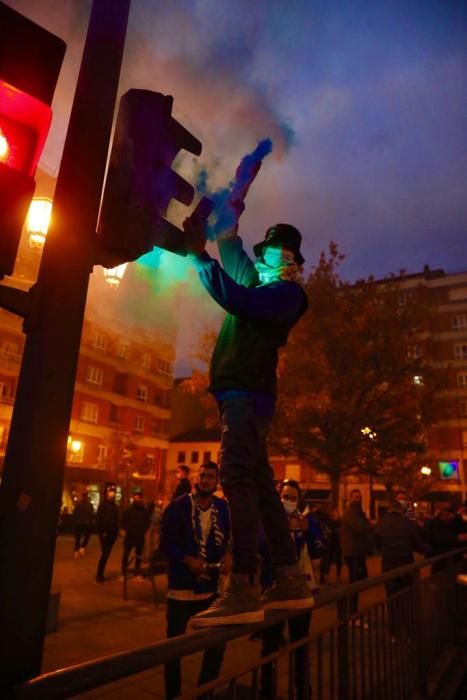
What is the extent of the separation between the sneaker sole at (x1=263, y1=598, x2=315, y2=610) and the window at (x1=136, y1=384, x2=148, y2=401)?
3856 cm

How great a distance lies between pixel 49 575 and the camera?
5.38 ft

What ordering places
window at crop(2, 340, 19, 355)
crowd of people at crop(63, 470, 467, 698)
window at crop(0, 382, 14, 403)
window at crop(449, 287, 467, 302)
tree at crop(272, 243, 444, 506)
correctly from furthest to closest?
1. window at crop(449, 287, 467, 302)
2. window at crop(2, 340, 19, 355)
3. window at crop(0, 382, 14, 403)
4. tree at crop(272, 243, 444, 506)
5. crowd of people at crop(63, 470, 467, 698)

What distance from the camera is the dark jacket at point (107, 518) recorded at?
1117 centimetres

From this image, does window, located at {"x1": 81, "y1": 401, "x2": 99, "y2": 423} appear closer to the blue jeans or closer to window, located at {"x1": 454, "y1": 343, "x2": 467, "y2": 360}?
window, located at {"x1": 454, "y1": 343, "x2": 467, "y2": 360}

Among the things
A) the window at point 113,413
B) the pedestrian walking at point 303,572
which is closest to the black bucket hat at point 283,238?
the pedestrian walking at point 303,572

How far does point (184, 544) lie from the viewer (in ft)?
15.7

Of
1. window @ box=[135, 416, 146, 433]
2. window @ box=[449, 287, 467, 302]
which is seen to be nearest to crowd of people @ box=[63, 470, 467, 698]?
window @ box=[135, 416, 146, 433]

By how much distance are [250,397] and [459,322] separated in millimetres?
42936

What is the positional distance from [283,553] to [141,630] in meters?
5.58

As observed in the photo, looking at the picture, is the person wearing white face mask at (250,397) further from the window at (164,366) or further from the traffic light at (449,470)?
the window at (164,366)

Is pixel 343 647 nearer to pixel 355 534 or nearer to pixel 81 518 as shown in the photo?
pixel 355 534

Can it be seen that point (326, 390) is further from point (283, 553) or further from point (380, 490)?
point (380, 490)

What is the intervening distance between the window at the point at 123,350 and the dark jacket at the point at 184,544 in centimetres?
3457

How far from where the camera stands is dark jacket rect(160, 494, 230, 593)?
15.2 feet
